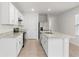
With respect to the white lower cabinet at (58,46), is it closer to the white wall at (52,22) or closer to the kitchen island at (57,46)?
the kitchen island at (57,46)

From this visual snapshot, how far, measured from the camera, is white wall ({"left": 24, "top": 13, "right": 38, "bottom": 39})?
389 inches

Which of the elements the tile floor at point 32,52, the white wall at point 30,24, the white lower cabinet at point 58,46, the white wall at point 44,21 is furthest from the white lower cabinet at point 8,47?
the white wall at point 44,21

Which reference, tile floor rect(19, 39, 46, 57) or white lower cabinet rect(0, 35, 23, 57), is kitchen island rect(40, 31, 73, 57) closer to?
Result: tile floor rect(19, 39, 46, 57)

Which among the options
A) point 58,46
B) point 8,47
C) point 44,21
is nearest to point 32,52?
point 8,47

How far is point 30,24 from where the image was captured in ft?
32.5

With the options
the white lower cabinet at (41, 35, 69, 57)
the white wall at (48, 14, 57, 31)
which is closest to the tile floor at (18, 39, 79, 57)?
the white lower cabinet at (41, 35, 69, 57)

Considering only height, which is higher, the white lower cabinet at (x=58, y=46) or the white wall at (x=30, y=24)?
the white wall at (x=30, y=24)

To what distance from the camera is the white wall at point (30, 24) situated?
988 cm

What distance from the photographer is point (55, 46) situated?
3.79m

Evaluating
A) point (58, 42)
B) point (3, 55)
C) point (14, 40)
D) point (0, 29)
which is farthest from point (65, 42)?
point (0, 29)

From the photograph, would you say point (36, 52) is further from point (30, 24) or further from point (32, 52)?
point (30, 24)

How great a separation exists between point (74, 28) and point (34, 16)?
397cm

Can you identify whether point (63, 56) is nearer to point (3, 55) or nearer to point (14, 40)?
point (14, 40)

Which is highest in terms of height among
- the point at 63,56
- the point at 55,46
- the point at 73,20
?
A: the point at 73,20
